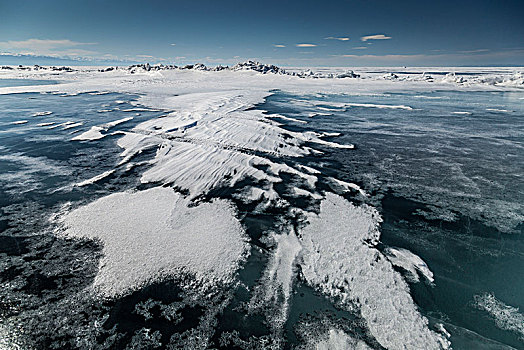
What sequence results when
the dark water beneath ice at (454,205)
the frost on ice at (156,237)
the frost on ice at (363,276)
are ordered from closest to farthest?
the frost on ice at (363,276)
the dark water beneath ice at (454,205)
the frost on ice at (156,237)

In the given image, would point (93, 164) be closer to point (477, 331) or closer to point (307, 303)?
point (307, 303)

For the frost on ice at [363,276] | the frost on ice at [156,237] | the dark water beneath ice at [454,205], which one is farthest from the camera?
the frost on ice at [156,237]

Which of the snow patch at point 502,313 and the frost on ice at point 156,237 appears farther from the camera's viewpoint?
the frost on ice at point 156,237

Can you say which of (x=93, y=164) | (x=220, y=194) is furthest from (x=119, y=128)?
(x=220, y=194)

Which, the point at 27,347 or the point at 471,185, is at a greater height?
the point at 471,185

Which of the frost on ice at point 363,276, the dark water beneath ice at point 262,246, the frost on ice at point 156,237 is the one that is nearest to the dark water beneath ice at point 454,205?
the dark water beneath ice at point 262,246

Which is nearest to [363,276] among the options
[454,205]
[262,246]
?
[262,246]

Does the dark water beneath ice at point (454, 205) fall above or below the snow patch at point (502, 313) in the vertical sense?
above

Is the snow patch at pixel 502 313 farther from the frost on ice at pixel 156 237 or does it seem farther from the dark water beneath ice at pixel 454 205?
the frost on ice at pixel 156 237
